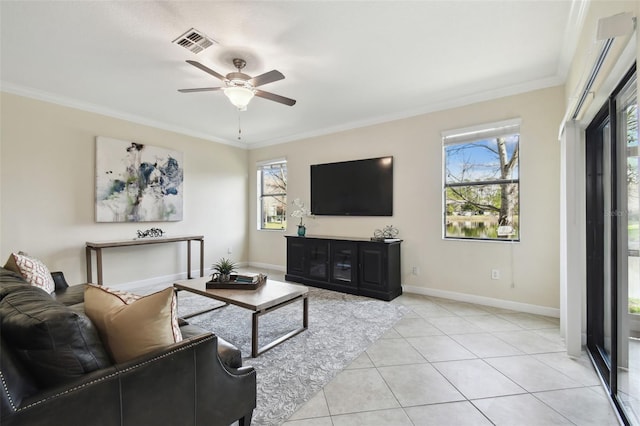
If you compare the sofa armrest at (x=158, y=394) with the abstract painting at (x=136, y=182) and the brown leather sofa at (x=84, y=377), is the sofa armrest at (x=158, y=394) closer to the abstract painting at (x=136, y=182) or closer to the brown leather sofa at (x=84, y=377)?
the brown leather sofa at (x=84, y=377)

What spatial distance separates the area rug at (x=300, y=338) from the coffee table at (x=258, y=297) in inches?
3.4

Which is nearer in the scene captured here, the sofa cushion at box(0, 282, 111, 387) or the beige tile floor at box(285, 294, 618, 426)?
the sofa cushion at box(0, 282, 111, 387)

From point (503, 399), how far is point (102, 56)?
166 inches

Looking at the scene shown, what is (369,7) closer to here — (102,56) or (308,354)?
(102,56)

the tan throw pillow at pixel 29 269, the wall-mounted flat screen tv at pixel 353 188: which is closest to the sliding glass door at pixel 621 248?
the wall-mounted flat screen tv at pixel 353 188

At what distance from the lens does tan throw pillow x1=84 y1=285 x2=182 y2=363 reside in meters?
1.12

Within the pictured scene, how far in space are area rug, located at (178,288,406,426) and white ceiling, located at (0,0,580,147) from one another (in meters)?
2.60

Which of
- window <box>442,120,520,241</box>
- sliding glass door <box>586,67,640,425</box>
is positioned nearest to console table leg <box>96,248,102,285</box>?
window <box>442,120,520,241</box>

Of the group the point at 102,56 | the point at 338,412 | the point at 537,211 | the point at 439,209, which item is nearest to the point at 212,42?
the point at 102,56

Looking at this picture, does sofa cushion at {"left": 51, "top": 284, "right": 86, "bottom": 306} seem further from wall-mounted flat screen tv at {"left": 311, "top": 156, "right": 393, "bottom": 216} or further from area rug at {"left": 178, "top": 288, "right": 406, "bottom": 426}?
wall-mounted flat screen tv at {"left": 311, "top": 156, "right": 393, "bottom": 216}

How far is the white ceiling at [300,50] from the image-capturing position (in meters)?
2.11

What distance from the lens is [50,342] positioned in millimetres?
922

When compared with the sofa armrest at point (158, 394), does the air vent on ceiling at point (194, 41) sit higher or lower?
higher

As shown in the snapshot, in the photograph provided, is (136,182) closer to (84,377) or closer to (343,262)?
(343,262)
